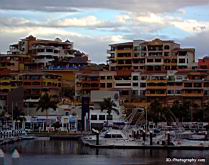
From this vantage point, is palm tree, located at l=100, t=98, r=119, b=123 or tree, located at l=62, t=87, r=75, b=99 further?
tree, located at l=62, t=87, r=75, b=99

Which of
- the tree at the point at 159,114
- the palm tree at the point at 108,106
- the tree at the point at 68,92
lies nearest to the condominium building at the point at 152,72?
the tree at the point at 68,92

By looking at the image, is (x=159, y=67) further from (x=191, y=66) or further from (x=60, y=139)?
(x=60, y=139)

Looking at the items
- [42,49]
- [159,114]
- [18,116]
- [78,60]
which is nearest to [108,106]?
[159,114]

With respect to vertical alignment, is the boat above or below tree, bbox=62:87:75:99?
below

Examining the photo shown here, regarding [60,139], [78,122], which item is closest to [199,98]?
[78,122]

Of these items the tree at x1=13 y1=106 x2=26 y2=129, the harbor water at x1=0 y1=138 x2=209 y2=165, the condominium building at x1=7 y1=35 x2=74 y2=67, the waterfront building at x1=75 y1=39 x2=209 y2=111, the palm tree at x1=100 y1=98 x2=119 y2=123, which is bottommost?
the harbor water at x1=0 y1=138 x2=209 y2=165

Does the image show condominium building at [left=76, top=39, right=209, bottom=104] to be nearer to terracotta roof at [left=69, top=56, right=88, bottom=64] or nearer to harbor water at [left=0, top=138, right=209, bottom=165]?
terracotta roof at [left=69, top=56, right=88, bottom=64]

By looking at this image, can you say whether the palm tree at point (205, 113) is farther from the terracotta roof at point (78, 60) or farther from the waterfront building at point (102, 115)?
the terracotta roof at point (78, 60)

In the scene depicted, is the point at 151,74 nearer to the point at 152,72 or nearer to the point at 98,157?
the point at 152,72

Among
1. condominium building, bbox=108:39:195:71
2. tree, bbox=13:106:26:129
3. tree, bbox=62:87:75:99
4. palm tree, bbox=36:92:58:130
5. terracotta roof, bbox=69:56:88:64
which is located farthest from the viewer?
terracotta roof, bbox=69:56:88:64

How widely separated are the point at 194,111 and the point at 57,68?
21.0 metres

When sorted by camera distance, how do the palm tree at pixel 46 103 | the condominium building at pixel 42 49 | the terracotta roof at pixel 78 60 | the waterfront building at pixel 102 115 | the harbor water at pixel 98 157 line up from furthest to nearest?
the condominium building at pixel 42 49
the terracotta roof at pixel 78 60
the palm tree at pixel 46 103
the waterfront building at pixel 102 115
the harbor water at pixel 98 157

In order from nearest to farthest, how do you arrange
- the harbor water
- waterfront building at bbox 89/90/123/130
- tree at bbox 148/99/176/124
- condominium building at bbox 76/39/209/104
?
the harbor water → tree at bbox 148/99/176/124 → waterfront building at bbox 89/90/123/130 → condominium building at bbox 76/39/209/104

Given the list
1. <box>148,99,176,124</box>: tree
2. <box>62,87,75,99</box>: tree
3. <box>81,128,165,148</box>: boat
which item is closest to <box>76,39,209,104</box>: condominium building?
<box>62,87,75,99</box>: tree
